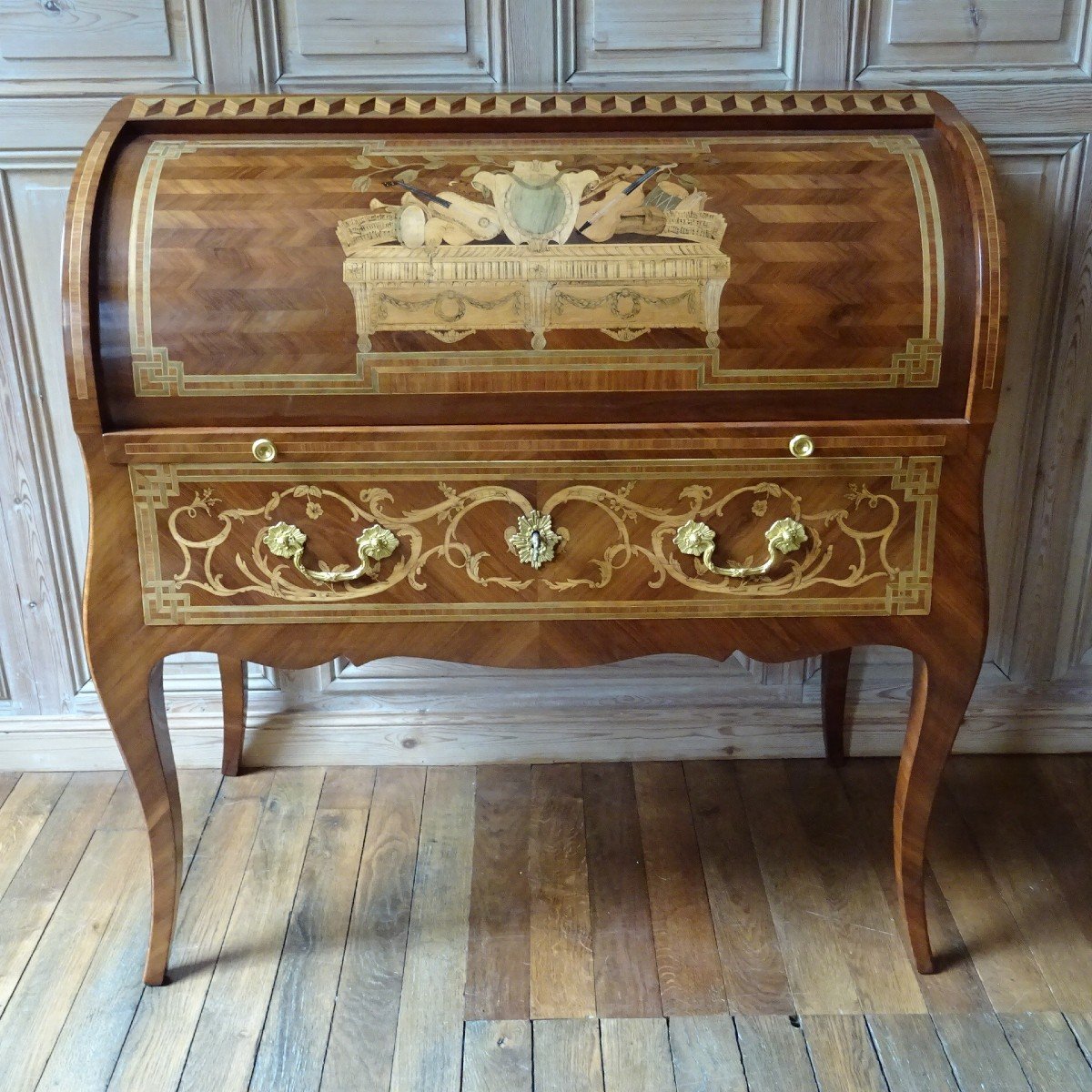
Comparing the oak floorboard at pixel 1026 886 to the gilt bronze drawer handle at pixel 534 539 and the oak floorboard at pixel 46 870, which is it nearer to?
the gilt bronze drawer handle at pixel 534 539

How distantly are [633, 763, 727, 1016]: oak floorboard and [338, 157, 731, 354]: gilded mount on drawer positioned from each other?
3.20ft

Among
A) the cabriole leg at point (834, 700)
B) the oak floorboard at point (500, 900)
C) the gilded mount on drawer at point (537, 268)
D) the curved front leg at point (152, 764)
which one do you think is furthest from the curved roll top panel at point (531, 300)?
the oak floorboard at point (500, 900)

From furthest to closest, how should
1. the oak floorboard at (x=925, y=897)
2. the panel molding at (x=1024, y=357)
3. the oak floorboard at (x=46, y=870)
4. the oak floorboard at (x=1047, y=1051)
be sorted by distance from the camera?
the panel molding at (x=1024, y=357) < the oak floorboard at (x=46, y=870) < the oak floorboard at (x=925, y=897) < the oak floorboard at (x=1047, y=1051)

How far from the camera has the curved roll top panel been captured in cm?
137

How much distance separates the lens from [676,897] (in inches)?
72.1

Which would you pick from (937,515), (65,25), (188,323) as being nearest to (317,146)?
(188,323)

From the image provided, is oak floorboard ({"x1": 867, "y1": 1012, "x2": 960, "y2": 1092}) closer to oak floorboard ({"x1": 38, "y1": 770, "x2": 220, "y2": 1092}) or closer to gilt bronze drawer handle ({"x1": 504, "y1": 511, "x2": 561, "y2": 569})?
gilt bronze drawer handle ({"x1": 504, "y1": 511, "x2": 561, "y2": 569})

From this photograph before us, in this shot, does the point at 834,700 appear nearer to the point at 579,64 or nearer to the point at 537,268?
the point at 537,268

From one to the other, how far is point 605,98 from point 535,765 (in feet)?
4.20

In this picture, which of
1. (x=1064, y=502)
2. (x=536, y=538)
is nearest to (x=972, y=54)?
(x=1064, y=502)

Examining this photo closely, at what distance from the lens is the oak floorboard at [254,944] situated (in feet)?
4.98

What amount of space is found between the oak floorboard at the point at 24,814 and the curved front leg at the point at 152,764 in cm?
41

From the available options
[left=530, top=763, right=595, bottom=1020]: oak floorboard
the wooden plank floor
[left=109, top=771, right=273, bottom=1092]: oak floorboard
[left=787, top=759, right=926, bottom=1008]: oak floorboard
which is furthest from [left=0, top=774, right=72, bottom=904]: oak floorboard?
[left=787, top=759, right=926, bottom=1008]: oak floorboard

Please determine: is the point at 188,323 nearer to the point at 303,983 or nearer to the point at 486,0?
the point at 486,0
